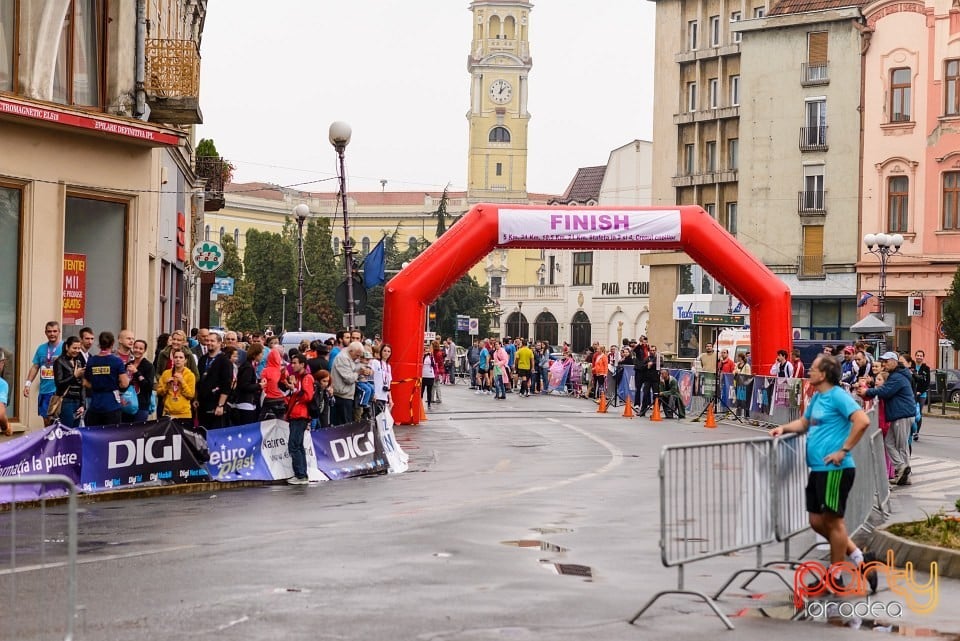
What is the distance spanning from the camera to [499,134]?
148500mm

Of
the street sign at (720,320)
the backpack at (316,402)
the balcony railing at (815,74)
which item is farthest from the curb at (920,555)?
the balcony railing at (815,74)

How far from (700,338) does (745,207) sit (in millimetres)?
6991

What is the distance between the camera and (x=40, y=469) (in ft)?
52.5

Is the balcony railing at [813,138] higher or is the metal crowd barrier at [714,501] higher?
the balcony railing at [813,138]

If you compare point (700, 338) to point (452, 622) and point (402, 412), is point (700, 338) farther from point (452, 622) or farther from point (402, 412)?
point (452, 622)

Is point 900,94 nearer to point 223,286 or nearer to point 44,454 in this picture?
point 223,286

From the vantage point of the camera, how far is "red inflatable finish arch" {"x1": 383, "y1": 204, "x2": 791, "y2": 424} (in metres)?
31.2

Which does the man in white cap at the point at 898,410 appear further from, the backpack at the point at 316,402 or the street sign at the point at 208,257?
the street sign at the point at 208,257

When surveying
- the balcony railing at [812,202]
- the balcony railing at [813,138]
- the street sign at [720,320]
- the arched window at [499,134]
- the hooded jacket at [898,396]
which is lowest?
the hooded jacket at [898,396]

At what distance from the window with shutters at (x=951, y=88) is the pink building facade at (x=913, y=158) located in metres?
0.04

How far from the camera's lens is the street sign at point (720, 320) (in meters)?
61.7

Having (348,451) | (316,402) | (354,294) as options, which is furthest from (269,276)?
(348,451)

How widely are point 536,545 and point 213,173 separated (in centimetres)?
2941

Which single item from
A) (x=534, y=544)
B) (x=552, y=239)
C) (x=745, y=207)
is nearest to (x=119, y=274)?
(x=552, y=239)
